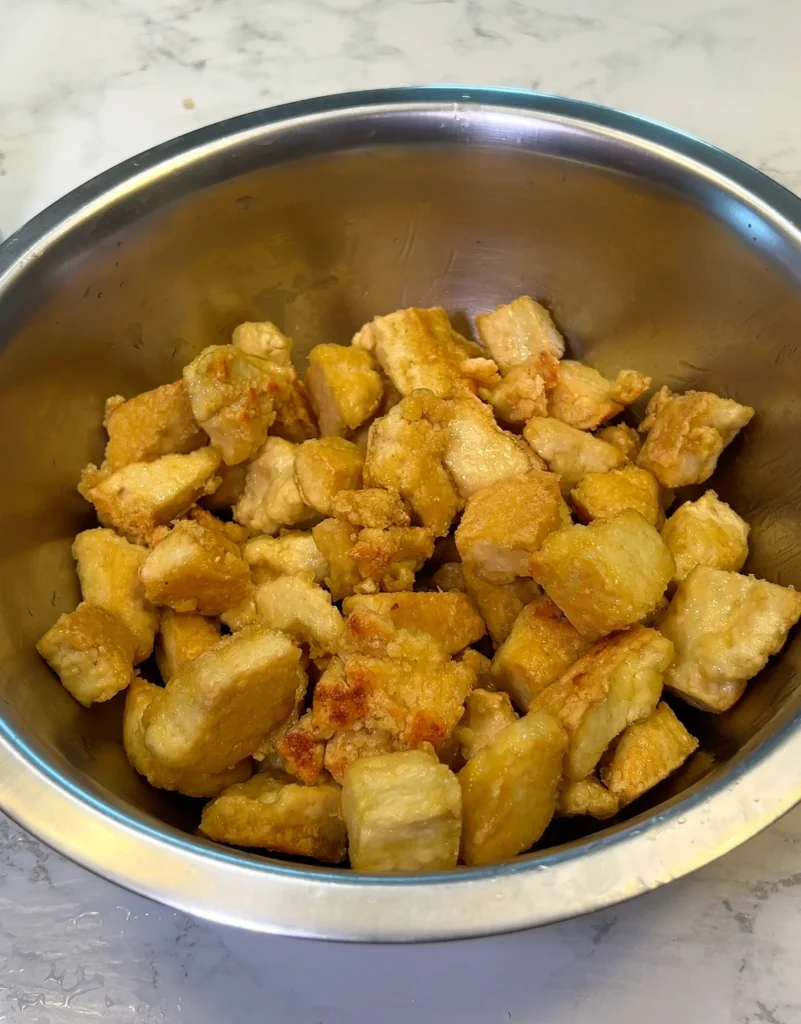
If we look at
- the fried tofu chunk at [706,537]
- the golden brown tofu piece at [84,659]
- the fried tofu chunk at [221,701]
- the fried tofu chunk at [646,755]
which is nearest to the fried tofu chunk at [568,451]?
the fried tofu chunk at [706,537]

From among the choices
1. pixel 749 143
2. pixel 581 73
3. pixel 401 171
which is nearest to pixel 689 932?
pixel 401 171

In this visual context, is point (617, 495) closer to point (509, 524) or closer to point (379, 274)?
point (509, 524)

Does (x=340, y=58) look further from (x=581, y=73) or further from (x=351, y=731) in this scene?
(x=351, y=731)

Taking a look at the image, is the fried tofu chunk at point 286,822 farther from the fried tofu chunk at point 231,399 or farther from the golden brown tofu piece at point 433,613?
the fried tofu chunk at point 231,399

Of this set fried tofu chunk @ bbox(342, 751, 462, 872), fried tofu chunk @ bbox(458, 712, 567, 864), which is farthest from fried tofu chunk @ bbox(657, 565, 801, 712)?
fried tofu chunk @ bbox(342, 751, 462, 872)

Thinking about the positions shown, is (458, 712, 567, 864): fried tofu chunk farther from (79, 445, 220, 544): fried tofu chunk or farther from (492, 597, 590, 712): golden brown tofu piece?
(79, 445, 220, 544): fried tofu chunk

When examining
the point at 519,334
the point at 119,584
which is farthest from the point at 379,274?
the point at 119,584
